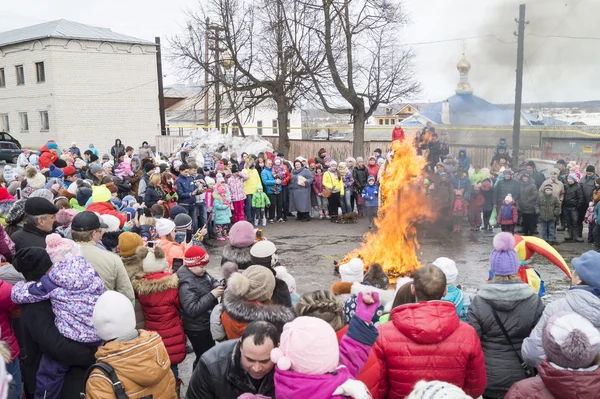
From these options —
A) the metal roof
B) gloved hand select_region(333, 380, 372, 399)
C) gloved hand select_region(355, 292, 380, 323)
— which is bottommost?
gloved hand select_region(333, 380, 372, 399)

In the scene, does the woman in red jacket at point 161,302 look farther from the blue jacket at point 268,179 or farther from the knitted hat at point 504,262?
the blue jacket at point 268,179

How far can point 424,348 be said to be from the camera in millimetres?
3475

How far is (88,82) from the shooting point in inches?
1463

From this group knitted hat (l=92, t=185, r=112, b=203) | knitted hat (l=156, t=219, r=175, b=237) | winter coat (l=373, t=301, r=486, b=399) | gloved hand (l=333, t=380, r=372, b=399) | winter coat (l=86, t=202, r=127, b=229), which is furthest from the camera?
knitted hat (l=92, t=185, r=112, b=203)

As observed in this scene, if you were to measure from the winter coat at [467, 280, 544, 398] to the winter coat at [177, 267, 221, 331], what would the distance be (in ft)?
7.63

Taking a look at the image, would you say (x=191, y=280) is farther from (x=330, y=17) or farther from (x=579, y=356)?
(x=330, y=17)

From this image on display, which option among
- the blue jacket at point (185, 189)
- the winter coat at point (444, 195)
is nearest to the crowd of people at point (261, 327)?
the blue jacket at point (185, 189)

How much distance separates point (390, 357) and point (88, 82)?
3792cm

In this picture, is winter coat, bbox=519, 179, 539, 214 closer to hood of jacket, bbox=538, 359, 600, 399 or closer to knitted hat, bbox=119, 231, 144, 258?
knitted hat, bbox=119, 231, 144, 258

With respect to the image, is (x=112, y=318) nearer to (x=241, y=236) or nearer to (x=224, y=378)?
(x=224, y=378)

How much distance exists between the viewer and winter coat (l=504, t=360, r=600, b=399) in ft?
9.69

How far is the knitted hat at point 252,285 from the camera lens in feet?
13.2

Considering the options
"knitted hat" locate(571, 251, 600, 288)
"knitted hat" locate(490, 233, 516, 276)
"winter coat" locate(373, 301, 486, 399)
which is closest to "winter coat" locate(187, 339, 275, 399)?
"winter coat" locate(373, 301, 486, 399)

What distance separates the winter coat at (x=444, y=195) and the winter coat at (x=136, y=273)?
34.1 ft
